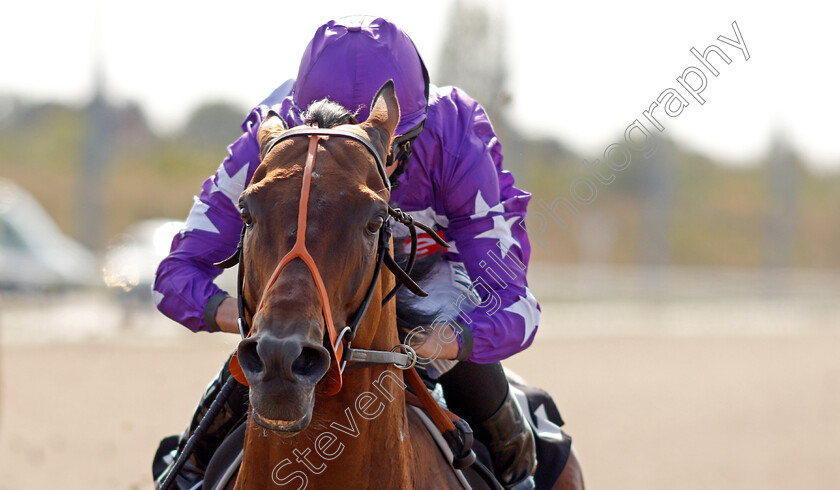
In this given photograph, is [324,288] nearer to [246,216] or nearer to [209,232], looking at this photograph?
[246,216]

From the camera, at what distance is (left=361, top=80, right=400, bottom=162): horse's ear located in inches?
88.6

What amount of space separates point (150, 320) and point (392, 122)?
41.8ft

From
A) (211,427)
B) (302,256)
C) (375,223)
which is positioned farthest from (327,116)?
(211,427)

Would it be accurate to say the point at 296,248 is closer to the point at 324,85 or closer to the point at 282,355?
the point at 282,355

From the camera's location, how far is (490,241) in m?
2.84

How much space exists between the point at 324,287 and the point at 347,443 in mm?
492

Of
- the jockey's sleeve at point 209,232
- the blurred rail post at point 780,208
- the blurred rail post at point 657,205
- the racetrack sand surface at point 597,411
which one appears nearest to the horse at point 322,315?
the jockey's sleeve at point 209,232

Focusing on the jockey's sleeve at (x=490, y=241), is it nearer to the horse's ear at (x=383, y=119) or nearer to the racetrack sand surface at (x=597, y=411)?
the horse's ear at (x=383, y=119)

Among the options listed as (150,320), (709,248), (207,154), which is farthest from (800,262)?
(150,320)

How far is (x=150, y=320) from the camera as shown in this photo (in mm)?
14289

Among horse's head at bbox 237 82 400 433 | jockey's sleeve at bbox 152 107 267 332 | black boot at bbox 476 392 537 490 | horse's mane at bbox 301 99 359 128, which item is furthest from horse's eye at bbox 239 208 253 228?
black boot at bbox 476 392 537 490

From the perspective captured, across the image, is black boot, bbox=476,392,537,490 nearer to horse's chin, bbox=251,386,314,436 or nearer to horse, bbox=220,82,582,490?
horse, bbox=220,82,582,490

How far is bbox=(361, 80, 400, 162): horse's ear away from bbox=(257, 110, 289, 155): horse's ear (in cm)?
21

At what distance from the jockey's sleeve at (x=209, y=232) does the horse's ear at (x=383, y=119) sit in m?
0.65
